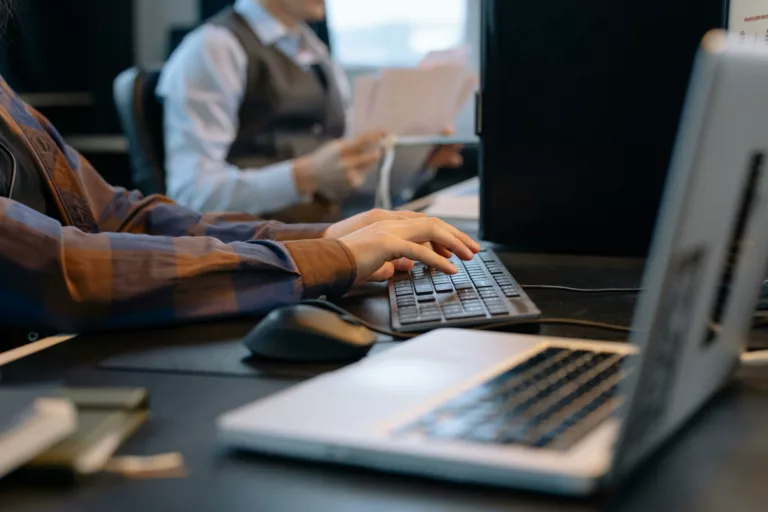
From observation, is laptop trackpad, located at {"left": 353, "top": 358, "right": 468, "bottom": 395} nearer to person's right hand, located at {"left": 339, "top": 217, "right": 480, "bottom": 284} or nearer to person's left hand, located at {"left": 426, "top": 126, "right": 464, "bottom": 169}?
person's right hand, located at {"left": 339, "top": 217, "right": 480, "bottom": 284}

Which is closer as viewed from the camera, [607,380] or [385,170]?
[607,380]

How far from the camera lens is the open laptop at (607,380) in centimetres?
37

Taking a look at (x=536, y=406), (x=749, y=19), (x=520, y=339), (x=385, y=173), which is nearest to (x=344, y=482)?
(x=536, y=406)

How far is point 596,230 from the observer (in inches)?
46.9

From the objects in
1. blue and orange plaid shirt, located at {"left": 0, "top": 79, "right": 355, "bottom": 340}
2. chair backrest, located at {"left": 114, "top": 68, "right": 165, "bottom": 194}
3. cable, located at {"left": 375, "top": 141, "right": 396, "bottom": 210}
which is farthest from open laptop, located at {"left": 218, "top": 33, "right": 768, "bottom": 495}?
chair backrest, located at {"left": 114, "top": 68, "right": 165, "bottom": 194}

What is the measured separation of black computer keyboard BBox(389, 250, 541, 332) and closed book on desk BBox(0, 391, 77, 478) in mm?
334

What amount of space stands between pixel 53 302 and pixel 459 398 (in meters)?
0.40

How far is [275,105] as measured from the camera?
2309 mm

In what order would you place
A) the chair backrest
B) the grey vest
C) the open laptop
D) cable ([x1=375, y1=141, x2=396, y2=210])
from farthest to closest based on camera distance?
1. the grey vest
2. the chair backrest
3. cable ([x1=375, y1=141, x2=396, y2=210])
4. the open laptop

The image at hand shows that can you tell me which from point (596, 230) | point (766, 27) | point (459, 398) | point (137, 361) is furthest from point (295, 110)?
point (459, 398)

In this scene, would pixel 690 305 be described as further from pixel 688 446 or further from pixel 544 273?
pixel 544 273

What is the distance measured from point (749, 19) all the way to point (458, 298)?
49 centimetres

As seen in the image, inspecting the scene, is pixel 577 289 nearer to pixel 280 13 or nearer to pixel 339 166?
pixel 339 166

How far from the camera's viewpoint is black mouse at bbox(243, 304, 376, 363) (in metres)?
0.64
